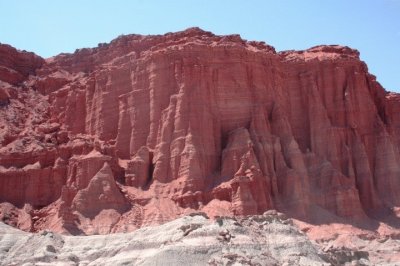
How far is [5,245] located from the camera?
5284 cm

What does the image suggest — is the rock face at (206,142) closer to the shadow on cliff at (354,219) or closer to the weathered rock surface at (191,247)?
the shadow on cliff at (354,219)

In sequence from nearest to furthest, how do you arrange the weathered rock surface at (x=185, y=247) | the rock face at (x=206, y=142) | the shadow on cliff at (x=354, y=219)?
the weathered rock surface at (x=185, y=247) < the rock face at (x=206, y=142) < the shadow on cliff at (x=354, y=219)

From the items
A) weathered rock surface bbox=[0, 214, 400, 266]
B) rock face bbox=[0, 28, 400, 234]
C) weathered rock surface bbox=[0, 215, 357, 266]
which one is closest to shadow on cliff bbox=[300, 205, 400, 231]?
rock face bbox=[0, 28, 400, 234]

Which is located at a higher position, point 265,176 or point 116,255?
point 265,176

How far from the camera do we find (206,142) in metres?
68.9

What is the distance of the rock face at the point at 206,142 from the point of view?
215 feet

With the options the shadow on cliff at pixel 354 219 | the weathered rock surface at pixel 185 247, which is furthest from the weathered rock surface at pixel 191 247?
the shadow on cliff at pixel 354 219

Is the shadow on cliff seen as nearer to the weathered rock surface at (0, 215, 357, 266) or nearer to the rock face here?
the rock face

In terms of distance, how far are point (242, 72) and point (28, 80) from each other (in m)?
33.6

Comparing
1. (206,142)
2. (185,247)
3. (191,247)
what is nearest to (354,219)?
(206,142)

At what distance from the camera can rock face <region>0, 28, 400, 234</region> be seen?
65.4 meters

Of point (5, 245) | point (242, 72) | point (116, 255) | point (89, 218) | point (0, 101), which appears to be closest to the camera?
point (116, 255)

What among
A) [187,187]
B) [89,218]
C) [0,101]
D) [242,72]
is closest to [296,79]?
[242,72]

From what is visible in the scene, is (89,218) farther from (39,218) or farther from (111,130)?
(111,130)
